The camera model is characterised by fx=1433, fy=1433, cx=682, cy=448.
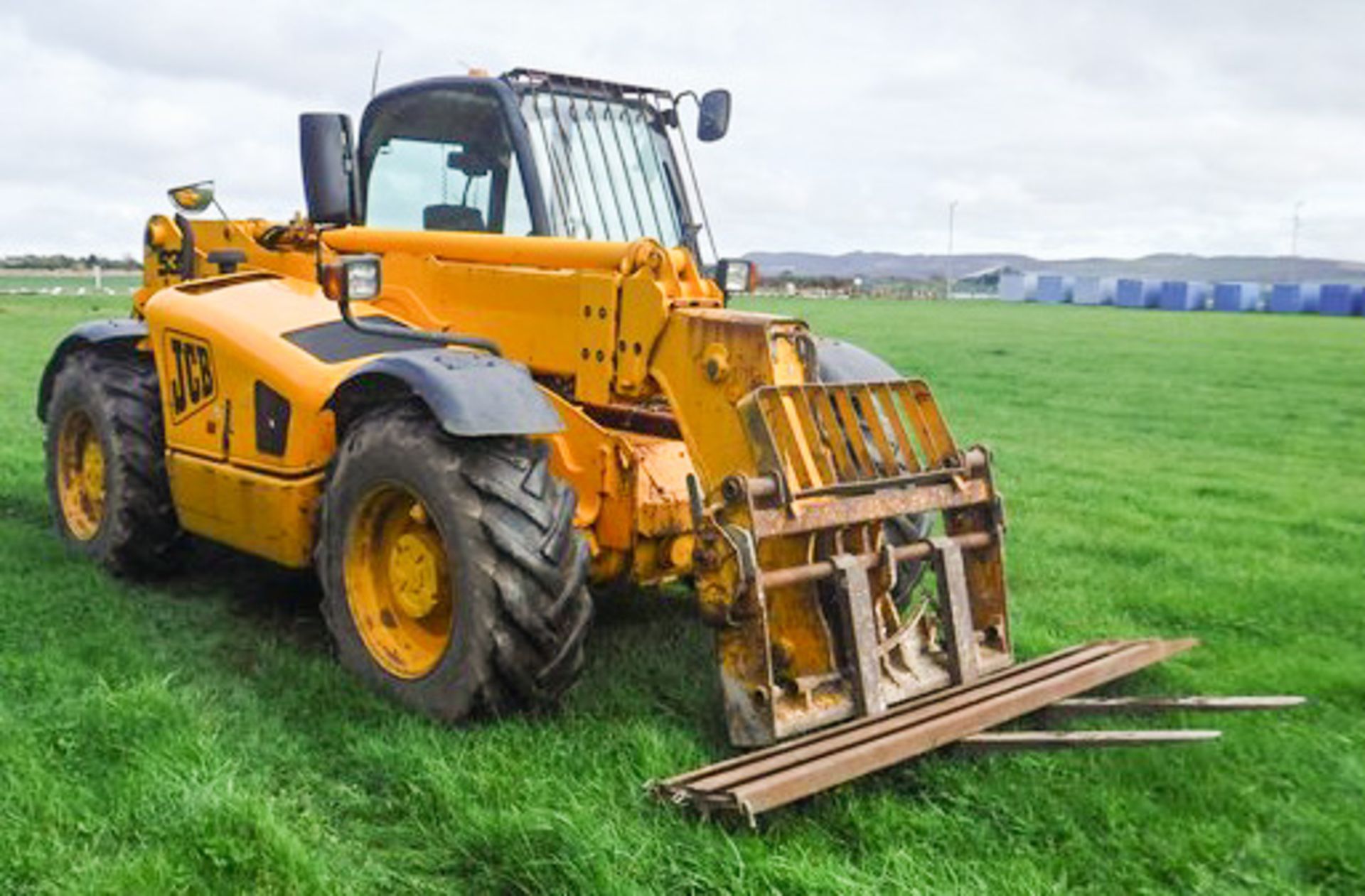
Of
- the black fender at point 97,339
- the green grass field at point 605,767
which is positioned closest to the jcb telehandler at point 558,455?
the green grass field at point 605,767

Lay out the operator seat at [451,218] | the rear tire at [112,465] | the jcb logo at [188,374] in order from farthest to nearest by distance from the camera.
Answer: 1. the rear tire at [112,465]
2. the jcb logo at [188,374]
3. the operator seat at [451,218]

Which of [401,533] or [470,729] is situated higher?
[401,533]

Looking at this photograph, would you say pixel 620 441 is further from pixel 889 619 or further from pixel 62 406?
pixel 62 406

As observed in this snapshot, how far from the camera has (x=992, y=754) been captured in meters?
4.58

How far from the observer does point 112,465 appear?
7.05m

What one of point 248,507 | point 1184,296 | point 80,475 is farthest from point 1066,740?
point 1184,296

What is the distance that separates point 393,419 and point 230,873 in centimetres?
194

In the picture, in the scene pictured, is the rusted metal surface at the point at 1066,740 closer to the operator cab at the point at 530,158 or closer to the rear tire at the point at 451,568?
the rear tire at the point at 451,568

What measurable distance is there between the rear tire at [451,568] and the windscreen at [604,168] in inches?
56.0

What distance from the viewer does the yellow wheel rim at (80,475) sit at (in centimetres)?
765

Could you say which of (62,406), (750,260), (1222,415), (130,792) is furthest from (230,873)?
(1222,415)

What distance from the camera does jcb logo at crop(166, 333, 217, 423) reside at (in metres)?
6.53

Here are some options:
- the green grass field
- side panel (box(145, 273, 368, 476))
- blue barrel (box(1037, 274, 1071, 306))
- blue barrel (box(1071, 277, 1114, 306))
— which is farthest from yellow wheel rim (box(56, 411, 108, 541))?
blue barrel (box(1037, 274, 1071, 306))

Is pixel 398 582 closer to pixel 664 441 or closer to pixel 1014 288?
pixel 664 441
